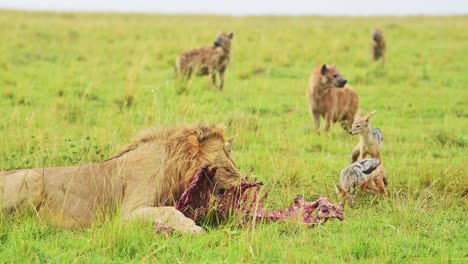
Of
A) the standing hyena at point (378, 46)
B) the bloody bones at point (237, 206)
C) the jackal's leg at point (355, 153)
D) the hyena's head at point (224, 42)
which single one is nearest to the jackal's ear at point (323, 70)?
the jackal's leg at point (355, 153)

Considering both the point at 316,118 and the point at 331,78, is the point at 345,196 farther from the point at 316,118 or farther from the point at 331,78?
the point at 331,78

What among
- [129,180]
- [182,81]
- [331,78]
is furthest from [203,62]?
[129,180]

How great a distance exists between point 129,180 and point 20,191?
72cm

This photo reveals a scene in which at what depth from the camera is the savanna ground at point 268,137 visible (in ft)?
15.2

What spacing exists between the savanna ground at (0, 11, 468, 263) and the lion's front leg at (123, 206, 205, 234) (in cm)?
7

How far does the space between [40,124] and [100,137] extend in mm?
1369

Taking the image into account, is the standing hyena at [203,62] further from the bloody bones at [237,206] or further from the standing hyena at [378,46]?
the bloody bones at [237,206]

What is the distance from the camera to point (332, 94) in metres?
9.88

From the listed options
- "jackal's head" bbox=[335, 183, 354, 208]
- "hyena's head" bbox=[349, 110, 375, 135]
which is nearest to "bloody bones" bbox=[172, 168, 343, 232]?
"jackal's head" bbox=[335, 183, 354, 208]

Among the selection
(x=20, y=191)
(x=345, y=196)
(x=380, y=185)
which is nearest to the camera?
(x=20, y=191)

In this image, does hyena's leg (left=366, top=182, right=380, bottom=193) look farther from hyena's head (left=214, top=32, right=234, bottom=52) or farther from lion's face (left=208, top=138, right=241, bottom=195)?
hyena's head (left=214, top=32, right=234, bottom=52)

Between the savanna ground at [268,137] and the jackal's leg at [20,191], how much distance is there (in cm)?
13

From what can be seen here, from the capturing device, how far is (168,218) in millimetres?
4785

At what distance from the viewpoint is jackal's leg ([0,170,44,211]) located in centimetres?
501
